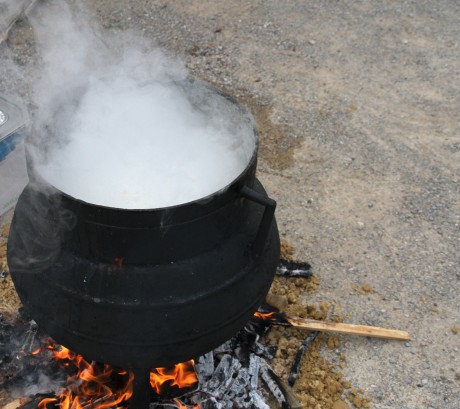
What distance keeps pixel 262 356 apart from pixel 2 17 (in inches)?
214

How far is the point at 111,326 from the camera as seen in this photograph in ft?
7.18

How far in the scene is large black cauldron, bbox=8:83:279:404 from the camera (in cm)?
206

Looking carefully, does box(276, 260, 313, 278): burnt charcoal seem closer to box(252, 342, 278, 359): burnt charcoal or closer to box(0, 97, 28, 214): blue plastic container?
box(252, 342, 278, 359): burnt charcoal

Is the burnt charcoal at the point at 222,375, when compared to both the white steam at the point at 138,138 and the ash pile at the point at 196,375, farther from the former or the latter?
the white steam at the point at 138,138

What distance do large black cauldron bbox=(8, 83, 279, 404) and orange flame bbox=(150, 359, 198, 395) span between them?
61 centimetres

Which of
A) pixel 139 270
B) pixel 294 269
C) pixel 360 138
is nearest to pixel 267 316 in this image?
pixel 294 269

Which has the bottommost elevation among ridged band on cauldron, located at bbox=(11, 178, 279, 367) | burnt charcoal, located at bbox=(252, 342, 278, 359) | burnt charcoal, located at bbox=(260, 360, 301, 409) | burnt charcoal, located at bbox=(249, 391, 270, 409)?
burnt charcoal, located at bbox=(252, 342, 278, 359)

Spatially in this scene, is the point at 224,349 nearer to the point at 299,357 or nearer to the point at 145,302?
the point at 299,357

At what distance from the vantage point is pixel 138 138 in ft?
9.02

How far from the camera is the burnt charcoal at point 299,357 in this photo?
126 inches

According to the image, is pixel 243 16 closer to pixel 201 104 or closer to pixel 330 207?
pixel 330 207

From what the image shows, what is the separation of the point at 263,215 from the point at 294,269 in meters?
1.70

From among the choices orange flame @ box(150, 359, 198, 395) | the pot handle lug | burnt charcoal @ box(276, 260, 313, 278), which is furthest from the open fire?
burnt charcoal @ box(276, 260, 313, 278)

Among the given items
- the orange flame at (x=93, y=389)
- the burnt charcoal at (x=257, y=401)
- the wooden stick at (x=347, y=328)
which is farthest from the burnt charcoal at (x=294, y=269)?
the orange flame at (x=93, y=389)
